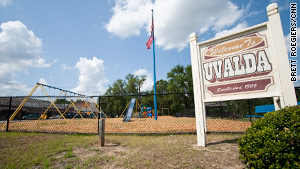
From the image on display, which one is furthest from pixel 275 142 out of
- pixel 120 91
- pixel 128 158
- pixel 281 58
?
pixel 120 91

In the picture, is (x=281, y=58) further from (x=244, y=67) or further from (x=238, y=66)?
(x=238, y=66)

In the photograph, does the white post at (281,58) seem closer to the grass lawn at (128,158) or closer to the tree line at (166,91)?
the grass lawn at (128,158)

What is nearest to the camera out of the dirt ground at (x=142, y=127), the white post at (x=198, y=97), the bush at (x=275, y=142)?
the bush at (x=275, y=142)

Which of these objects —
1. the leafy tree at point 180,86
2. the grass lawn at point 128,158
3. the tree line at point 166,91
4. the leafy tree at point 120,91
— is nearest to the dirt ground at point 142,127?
the grass lawn at point 128,158

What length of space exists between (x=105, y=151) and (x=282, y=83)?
15.9 feet

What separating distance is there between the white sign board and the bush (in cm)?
157

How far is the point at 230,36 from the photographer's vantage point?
411 cm

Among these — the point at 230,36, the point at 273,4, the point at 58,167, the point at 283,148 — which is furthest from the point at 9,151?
the point at 273,4

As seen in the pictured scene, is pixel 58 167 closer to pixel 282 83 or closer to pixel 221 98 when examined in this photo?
pixel 221 98

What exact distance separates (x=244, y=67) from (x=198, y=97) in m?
1.49

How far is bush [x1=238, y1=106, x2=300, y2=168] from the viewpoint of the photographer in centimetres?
174

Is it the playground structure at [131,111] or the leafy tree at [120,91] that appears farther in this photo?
the leafy tree at [120,91]

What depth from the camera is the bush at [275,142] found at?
1.74 meters

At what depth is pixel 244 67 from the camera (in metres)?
3.81
